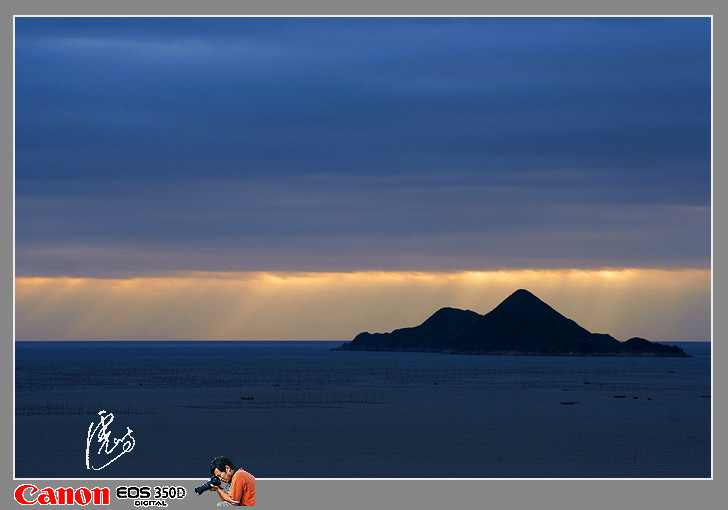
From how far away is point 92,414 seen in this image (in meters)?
77.8

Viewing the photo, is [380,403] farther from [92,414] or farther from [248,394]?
[92,414]
